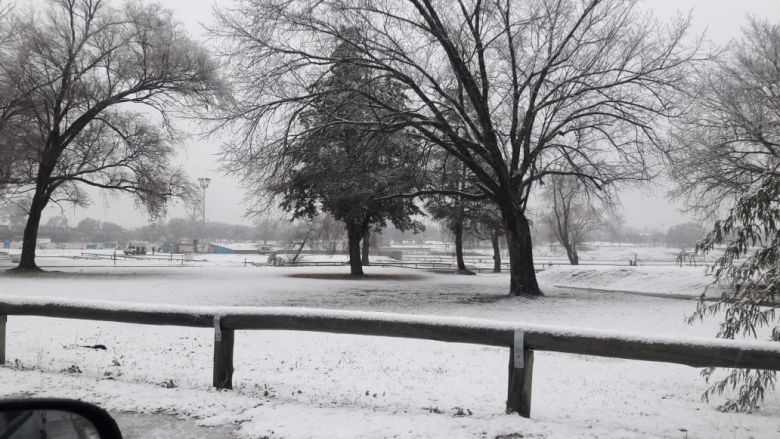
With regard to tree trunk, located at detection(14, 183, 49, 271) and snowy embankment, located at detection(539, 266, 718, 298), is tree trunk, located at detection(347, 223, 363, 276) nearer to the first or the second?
snowy embankment, located at detection(539, 266, 718, 298)

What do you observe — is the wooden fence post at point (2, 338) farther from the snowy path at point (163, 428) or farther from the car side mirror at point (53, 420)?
the car side mirror at point (53, 420)

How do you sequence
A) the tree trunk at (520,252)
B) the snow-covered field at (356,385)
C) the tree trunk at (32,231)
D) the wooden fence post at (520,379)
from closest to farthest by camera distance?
the snow-covered field at (356,385)
the wooden fence post at (520,379)
the tree trunk at (520,252)
the tree trunk at (32,231)

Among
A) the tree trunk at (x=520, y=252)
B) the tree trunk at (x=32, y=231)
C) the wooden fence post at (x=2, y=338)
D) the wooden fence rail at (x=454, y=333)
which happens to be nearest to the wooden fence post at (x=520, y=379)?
the wooden fence rail at (x=454, y=333)

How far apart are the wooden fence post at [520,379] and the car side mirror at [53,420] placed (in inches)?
137

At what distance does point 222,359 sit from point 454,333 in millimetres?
2426

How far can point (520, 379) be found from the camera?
189 inches

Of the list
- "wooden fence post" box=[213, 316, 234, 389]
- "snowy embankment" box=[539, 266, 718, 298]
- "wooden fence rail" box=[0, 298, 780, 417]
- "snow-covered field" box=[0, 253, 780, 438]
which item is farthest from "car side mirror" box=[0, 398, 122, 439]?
"snowy embankment" box=[539, 266, 718, 298]

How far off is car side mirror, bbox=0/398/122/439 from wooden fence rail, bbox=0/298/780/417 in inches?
133

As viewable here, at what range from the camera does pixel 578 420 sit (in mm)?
4969

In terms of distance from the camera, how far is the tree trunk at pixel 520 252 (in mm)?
19531

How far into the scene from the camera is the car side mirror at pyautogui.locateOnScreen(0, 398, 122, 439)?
1747 millimetres

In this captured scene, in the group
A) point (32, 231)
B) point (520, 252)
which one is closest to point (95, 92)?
point (32, 231)

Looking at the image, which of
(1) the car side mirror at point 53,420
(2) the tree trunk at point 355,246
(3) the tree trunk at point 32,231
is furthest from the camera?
(2) the tree trunk at point 355,246

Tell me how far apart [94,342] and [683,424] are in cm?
829
